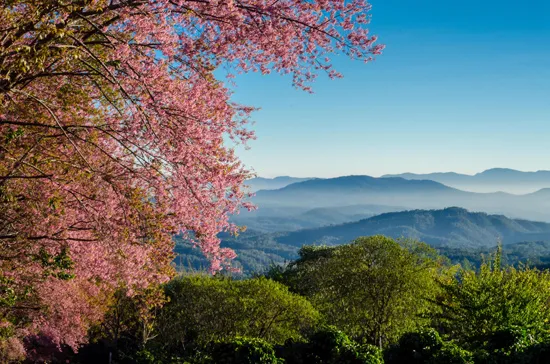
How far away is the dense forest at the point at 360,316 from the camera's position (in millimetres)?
13156

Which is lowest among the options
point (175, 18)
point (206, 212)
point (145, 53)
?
point (206, 212)

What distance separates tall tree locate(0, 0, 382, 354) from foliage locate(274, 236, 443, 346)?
18.6 meters

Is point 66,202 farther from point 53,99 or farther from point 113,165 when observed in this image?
point 53,99

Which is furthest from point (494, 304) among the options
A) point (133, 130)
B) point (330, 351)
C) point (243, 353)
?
point (133, 130)

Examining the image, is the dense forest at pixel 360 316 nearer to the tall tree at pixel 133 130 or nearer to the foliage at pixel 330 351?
the foliage at pixel 330 351

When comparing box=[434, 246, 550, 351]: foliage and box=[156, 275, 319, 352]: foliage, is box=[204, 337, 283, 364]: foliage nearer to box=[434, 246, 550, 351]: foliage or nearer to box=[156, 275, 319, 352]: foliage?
box=[434, 246, 550, 351]: foliage

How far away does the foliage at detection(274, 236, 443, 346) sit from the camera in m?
26.9

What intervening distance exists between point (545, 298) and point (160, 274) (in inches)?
652

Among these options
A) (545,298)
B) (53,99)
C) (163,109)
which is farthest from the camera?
(545,298)

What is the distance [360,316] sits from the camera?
27922 millimetres

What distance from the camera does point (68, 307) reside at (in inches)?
817

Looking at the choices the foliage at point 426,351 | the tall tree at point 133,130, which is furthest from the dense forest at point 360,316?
the tall tree at point 133,130

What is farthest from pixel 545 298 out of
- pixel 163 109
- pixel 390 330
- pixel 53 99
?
pixel 53 99

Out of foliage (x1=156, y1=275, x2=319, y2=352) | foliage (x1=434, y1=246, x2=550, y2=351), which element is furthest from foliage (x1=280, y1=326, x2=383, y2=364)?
foliage (x1=156, y1=275, x2=319, y2=352)
